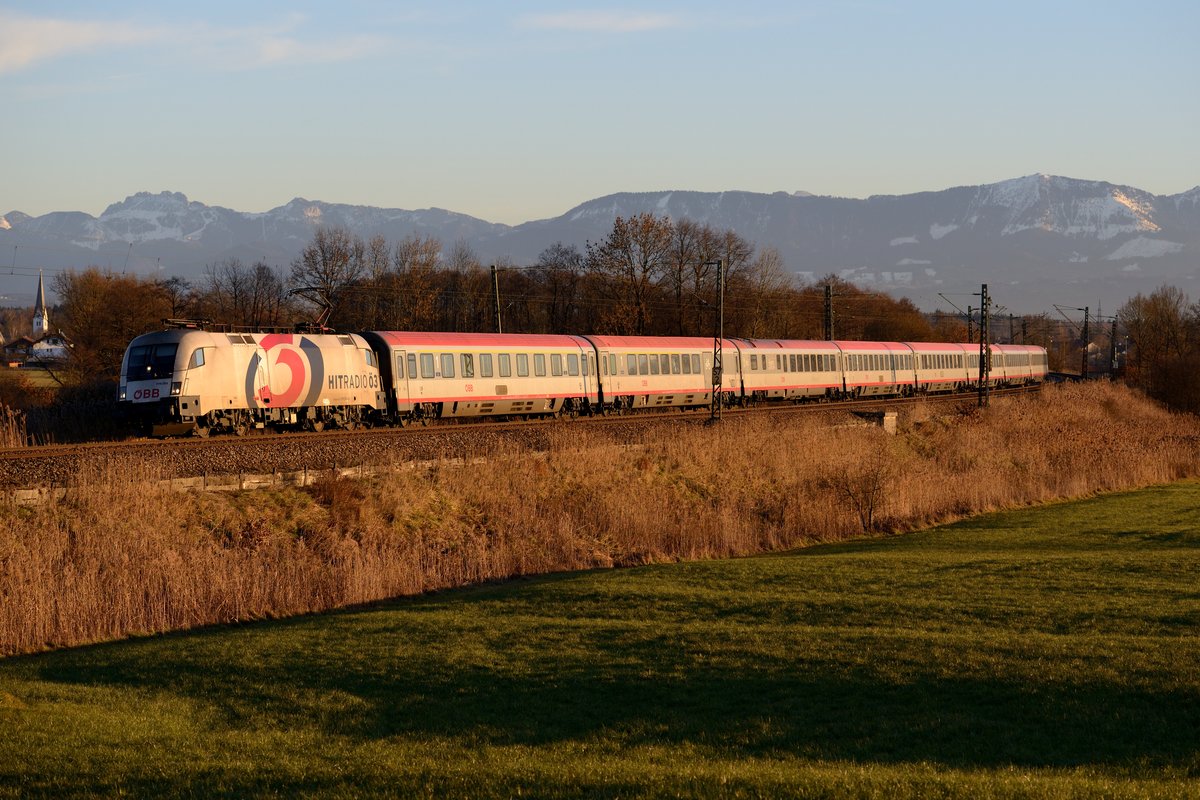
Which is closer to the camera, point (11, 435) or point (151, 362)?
point (11, 435)

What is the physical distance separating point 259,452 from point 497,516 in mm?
6193

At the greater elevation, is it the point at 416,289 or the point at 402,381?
the point at 416,289

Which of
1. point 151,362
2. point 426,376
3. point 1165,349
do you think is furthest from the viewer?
point 1165,349

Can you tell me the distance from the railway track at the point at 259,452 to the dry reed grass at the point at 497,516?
0.75 meters

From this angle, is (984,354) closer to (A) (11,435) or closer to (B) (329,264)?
(A) (11,435)

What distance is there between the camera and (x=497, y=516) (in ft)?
96.0

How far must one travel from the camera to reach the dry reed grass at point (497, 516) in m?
20.9

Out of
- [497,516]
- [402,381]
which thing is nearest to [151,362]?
[402,381]

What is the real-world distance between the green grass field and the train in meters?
14.2

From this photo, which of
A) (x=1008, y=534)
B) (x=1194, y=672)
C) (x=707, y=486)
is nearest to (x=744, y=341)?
(x=707, y=486)

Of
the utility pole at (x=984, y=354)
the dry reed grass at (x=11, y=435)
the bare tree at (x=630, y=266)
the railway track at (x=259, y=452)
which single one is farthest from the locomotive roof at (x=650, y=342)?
the bare tree at (x=630, y=266)

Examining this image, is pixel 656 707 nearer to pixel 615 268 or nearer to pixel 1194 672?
pixel 1194 672

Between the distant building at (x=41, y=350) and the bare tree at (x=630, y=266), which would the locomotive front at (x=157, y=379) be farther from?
the bare tree at (x=630, y=266)

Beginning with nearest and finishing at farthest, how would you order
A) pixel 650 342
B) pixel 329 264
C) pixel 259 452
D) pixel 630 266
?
pixel 259 452 → pixel 650 342 → pixel 630 266 → pixel 329 264
